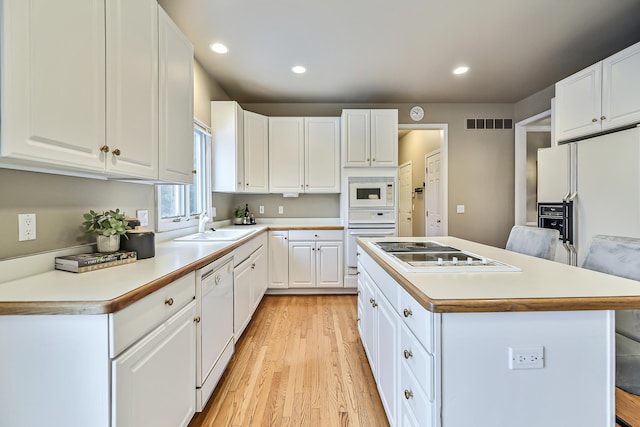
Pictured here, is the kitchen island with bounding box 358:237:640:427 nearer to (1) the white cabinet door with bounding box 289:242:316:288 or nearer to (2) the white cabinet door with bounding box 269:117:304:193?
(1) the white cabinet door with bounding box 289:242:316:288

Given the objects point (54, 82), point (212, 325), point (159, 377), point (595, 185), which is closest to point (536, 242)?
point (595, 185)

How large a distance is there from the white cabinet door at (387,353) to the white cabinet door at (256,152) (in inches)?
101

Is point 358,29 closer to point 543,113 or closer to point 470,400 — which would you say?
point 470,400

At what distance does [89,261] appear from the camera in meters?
1.28

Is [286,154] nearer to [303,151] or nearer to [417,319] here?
[303,151]

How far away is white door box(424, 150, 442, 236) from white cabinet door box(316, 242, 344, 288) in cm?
178

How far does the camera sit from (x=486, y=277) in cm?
115

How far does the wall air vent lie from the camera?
169 inches

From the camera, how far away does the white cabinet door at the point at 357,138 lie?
3.76 metres

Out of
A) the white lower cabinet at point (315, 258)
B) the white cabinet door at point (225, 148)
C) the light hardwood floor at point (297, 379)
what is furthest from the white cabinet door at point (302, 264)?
the white cabinet door at point (225, 148)

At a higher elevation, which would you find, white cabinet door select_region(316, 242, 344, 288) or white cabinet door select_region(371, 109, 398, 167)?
white cabinet door select_region(371, 109, 398, 167)

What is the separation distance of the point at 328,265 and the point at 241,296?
155cm

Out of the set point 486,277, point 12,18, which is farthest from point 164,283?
point 486,277

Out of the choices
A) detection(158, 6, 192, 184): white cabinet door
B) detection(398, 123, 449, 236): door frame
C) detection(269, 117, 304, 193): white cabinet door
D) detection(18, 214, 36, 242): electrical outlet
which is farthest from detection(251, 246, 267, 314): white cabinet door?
detection(398, 123, 449, 236): door frame
